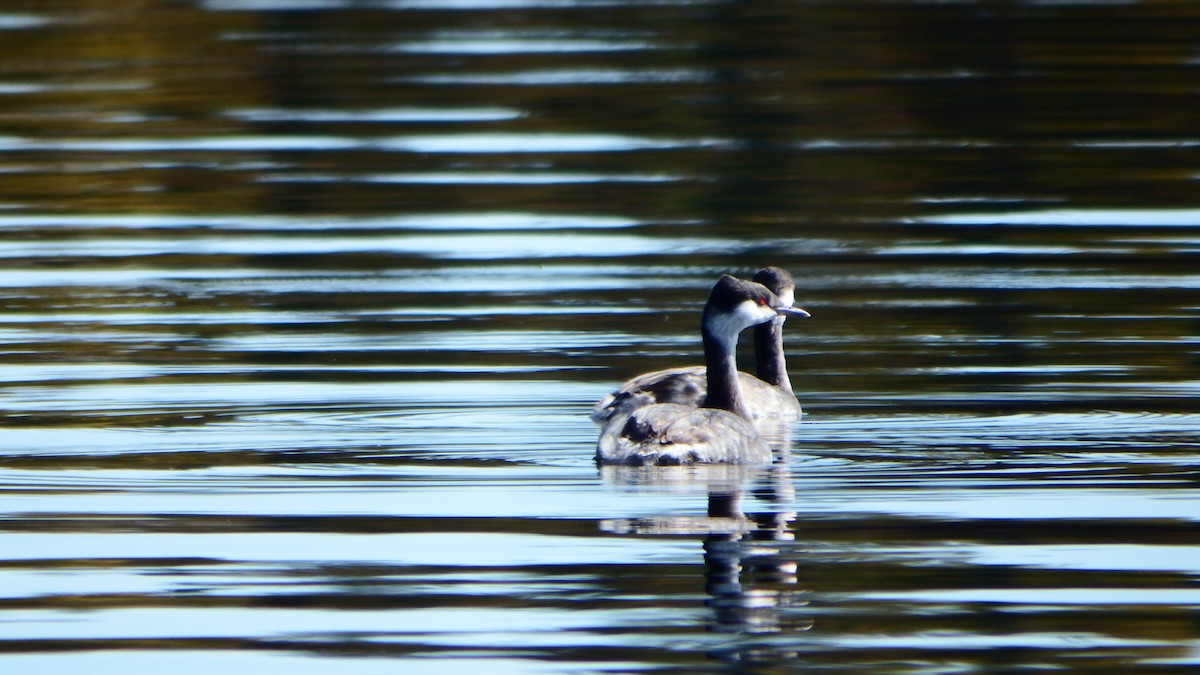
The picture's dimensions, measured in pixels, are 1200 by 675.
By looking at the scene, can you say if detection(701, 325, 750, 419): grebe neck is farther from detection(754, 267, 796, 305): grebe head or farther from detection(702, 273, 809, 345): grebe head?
detection(754, 267, 796, 305): grebe head

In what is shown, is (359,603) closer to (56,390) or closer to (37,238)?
(56,390)

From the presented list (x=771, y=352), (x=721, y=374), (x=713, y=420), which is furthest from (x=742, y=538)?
(x=771, y=352)

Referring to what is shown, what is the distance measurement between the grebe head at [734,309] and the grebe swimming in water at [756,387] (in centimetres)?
41

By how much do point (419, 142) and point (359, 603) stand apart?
15166 mm

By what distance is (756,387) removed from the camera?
1325cm

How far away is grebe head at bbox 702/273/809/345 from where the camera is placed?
1209 cm

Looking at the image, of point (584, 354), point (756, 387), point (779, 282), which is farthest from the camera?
point (584, 354)

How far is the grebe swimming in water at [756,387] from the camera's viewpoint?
39.7ft

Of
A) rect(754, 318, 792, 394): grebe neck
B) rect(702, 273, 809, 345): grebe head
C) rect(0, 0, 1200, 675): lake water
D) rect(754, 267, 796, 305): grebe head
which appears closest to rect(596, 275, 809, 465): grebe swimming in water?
rect(702, 273, 809, 345): grebe head

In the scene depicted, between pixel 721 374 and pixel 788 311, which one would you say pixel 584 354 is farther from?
pixel 788 311

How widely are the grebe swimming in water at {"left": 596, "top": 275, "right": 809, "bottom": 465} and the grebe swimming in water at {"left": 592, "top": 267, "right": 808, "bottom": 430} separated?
201 mm

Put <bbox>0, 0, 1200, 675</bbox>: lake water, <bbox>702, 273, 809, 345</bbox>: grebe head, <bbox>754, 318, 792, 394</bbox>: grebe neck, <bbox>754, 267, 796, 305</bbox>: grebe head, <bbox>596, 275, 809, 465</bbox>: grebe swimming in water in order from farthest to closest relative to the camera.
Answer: <bbox>754, 318, 792, 394</bbox>: grebe neck
<bbox>754, 267, 796, 305</bbox>: grebe head
<bbox>702, 273, 809, 345</bbox>: grebe head
<bbox>596, 275, 809, 465</bbox>: grebe swimming in water
<bbox>0, 0, 1200, 675</bbox>: lake water

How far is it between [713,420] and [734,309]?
3.32ft

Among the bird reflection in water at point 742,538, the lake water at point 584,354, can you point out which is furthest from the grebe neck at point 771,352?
the bird reflection in water at point 742,538
